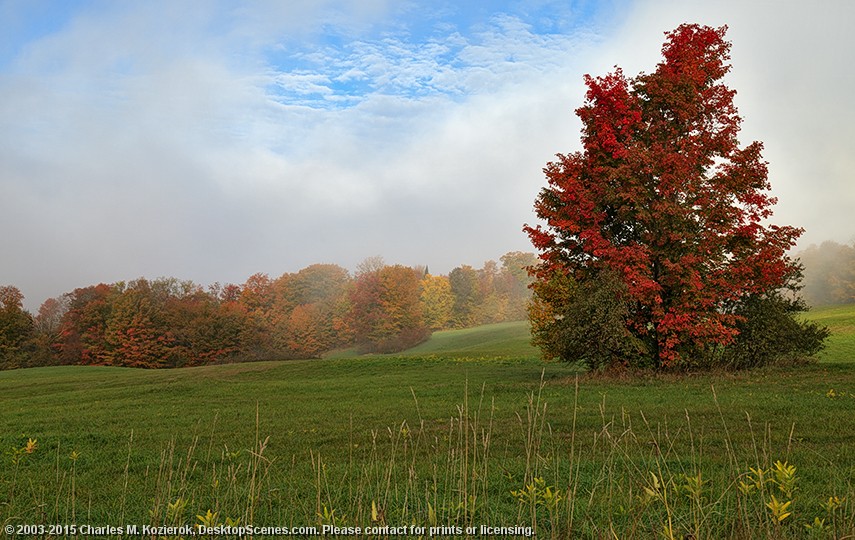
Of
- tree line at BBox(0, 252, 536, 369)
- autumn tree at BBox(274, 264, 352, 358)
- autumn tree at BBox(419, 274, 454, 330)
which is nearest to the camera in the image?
tree line at BBox(0, 252, 536, 369)

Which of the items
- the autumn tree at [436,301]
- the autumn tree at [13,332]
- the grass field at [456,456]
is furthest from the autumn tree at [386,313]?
the grass field at [456,456]

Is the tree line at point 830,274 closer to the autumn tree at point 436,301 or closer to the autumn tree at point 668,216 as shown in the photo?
the autumn tree at point 436,301

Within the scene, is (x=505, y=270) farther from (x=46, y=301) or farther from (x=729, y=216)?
(x=729, y=216)

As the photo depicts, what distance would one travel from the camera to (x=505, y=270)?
111 m

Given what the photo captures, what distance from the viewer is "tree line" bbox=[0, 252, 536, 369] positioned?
2687 inches

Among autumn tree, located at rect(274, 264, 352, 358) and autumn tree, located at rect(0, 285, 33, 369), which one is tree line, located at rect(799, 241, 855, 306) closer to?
autumn tree, located at rect(274, 264, 352, 358)

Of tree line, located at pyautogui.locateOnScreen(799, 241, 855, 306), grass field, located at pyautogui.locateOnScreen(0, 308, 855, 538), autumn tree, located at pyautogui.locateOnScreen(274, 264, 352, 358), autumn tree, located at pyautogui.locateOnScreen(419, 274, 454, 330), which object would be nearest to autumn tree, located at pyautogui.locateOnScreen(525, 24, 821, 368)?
grass field, located at pyautogui.locateOnScreen(0, 308, 855, 538)

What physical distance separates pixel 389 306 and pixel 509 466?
219 feet

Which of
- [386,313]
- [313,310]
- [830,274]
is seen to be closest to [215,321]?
[313,310]

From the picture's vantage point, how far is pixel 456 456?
8.45 meters

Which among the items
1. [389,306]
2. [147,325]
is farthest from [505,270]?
[147,325]

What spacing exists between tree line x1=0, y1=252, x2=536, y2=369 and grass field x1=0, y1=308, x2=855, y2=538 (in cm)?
4613

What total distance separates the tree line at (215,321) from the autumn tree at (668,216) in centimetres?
5170

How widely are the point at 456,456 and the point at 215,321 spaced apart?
6632 centimetres
